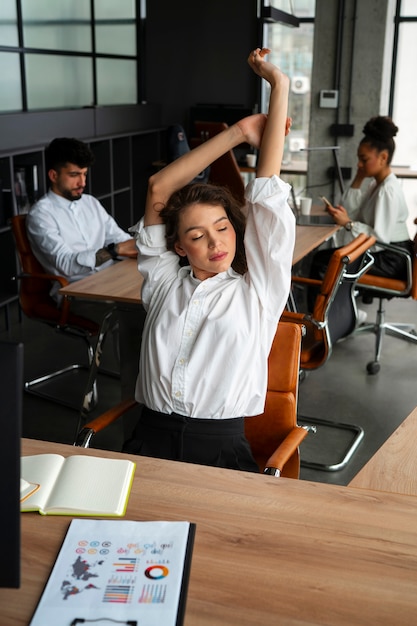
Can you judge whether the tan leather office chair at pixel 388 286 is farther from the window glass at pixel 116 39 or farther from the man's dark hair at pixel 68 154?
the window glass at pixel 116 39

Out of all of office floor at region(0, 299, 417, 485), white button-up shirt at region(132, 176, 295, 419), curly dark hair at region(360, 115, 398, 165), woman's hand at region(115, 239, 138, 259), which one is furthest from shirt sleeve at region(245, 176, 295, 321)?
curly dark hair at region(360, 115, 398, 165)

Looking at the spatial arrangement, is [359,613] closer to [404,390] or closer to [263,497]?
[263,497]

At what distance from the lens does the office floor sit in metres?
3.30

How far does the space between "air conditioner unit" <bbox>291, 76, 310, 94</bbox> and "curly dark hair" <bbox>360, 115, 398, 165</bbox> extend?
12.1 feet

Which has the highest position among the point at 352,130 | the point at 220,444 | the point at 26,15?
the point at 26,15

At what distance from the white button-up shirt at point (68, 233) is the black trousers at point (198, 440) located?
179 centimetres

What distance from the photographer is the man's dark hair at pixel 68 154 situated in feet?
12.5

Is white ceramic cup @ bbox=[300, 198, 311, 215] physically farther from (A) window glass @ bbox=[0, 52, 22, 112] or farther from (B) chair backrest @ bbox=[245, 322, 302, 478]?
(B) chair backrest @ bbox=[245, 322, 302, 478]

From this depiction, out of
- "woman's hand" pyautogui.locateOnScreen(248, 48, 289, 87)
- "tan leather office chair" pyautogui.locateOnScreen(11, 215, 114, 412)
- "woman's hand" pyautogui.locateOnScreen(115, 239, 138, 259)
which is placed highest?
"woman's hand" pyautogui.locateOnScreen(248, 48, 289, 87)

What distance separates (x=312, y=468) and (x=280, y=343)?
1183 mm

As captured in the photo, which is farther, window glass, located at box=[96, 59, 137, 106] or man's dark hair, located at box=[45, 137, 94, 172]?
window glass, located at box=[96, 59, 137, 106]

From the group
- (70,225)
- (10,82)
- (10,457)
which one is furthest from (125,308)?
(10,82)

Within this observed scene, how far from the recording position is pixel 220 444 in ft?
6.31

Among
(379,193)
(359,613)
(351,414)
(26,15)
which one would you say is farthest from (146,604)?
(26,15)
